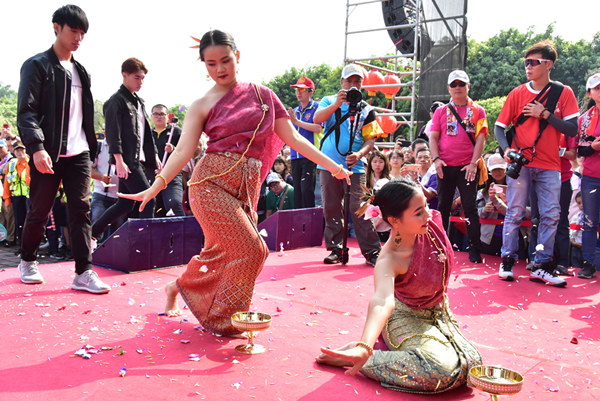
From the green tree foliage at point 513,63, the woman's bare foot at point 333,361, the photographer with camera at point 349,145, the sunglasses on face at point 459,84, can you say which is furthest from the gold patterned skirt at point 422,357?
the green tree foliage at point 513,63

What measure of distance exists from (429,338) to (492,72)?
117 ft

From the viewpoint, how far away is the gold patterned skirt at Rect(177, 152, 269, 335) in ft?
9.58

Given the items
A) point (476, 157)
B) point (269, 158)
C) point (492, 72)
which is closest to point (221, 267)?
point (269, 158)

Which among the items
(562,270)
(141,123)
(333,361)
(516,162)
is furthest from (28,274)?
(562,270)

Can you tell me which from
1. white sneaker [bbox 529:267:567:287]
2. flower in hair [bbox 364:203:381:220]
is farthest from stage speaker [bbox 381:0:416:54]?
flower in hair [bbox 364:203:381:220]

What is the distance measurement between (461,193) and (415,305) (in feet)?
11.2

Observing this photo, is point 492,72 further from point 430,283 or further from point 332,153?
point 430,283

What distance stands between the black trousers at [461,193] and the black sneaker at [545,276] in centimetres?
93

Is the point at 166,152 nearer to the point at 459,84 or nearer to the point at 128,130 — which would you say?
the point at 128,130

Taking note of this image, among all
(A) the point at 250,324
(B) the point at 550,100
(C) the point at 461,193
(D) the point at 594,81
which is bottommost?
(A) the point at 250,324

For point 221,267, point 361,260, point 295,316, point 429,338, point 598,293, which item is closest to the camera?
point 429,338

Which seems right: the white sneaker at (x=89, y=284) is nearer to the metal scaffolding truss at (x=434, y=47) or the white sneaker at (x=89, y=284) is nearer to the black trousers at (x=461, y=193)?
the black trousers at (x=461, y=193)

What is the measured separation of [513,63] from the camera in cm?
3619

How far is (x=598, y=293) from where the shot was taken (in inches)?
181
